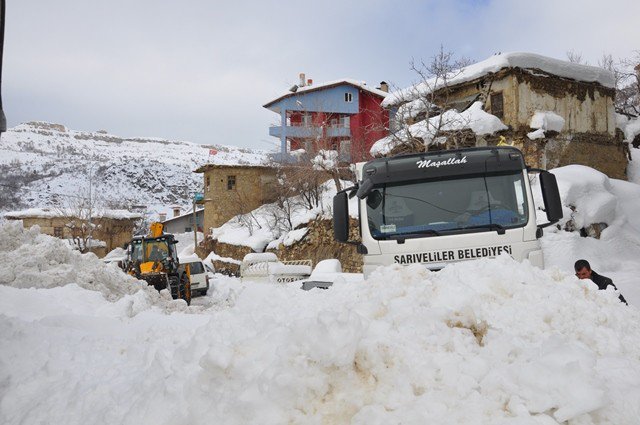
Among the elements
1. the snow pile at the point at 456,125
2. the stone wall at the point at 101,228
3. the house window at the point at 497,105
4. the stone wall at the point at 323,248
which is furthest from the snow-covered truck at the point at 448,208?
the stone wall at the point at 101,228

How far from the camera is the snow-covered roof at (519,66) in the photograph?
2153cm

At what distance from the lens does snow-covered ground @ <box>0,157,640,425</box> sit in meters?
2.22

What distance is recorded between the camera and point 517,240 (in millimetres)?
5578

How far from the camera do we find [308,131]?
1489 inches

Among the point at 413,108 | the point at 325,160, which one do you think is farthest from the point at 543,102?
the point at 325,160

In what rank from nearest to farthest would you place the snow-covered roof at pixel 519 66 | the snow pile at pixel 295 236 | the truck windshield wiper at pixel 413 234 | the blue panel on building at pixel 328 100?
the truck windshield wiper at pixel 413 234
the snow-covered roof at pixel 519 66
the snow pile at pixel 295 236
the blue panel on building at pixel 328 100

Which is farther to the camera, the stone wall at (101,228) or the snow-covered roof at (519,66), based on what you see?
the stone wall at (101,228)

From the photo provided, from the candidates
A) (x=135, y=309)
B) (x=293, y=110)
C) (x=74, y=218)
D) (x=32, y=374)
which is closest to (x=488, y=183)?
(x=32, y=374)

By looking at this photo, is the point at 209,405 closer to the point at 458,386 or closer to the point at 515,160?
the point at 458,386

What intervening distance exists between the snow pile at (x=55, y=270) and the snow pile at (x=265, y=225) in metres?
15.1

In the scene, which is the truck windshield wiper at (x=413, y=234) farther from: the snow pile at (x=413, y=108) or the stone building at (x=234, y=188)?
the stone building at (x=234, y=188)

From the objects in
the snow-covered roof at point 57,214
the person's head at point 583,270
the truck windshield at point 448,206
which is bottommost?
the person's head at point 583,270

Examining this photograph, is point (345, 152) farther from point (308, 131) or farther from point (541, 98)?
point (541, 98)

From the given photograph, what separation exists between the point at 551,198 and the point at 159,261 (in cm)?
1295
